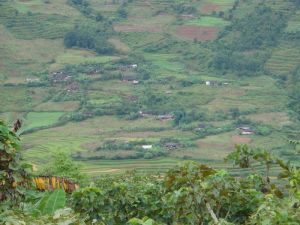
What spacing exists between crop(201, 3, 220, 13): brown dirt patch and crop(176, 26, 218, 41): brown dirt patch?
1.40 m

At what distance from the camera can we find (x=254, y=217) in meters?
3.80

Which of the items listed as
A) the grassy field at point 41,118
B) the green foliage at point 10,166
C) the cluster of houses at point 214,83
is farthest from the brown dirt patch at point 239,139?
the green foliage at point 10,166

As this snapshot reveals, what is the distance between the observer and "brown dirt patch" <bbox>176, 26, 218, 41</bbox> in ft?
141

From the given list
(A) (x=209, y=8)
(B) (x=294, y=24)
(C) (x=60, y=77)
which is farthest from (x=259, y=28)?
(C) (x=60, y=77)

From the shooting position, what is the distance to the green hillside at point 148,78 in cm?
2783

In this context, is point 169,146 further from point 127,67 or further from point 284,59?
point 284,59

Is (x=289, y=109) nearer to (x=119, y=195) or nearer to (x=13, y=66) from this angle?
(x=13, y=66)

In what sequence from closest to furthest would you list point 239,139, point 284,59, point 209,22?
point 239,139
point 284,59
point 209,22

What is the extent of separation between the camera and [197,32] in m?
43.4

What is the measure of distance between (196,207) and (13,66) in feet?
110

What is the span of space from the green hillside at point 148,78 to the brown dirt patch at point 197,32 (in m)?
0.06

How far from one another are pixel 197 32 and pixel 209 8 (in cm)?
238

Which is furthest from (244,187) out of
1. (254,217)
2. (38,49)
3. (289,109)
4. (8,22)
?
(8,22)

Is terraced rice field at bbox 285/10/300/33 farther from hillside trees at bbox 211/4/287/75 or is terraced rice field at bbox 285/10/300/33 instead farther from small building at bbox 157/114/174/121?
small building at bbox 157/114/174/121
